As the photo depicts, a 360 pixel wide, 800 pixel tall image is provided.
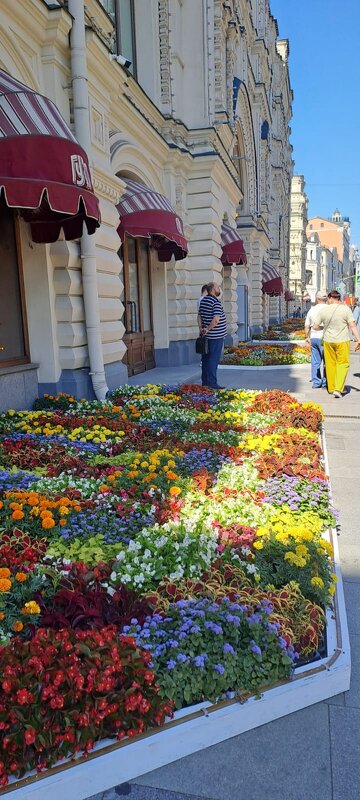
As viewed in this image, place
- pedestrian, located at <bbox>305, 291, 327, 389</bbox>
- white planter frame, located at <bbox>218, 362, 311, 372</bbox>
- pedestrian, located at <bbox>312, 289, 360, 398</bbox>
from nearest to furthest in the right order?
pedestrian, located at <bbox>312, 289, 360, 398</bbox>, pedestrian, located at <bbox>305, 291, 327, 389</bbox>, white planter frame, located at <bbox>218, 362, 311, 372</bbox>

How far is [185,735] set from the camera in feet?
6.08

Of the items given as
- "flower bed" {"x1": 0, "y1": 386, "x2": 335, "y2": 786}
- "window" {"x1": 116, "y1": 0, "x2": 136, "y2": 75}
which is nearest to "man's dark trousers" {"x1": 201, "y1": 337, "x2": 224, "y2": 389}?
"flower bed" {"x1": 0, "y1": 386, "x2": 335, "y2": 786}

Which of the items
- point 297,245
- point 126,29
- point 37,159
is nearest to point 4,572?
point 37,159

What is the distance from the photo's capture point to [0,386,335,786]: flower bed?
5.84ft

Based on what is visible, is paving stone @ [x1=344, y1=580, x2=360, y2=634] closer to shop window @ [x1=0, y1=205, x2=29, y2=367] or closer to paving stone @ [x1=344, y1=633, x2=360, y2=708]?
paving stone @ [x1=344, y1=633, x2=360, y2=708]

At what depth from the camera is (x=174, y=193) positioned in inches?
472

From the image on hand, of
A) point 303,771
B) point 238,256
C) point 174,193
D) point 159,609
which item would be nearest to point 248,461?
point 159,609

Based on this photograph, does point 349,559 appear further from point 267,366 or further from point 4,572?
point 267,366

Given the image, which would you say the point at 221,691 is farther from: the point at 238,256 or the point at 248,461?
the point at 238,256

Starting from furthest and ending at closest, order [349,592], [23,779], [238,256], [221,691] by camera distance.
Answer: [238,256] → [349,592] → [221,691] → [23,779]

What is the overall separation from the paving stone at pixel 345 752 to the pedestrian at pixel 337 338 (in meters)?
6.77

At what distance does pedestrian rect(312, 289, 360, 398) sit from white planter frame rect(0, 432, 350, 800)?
21.4 feet

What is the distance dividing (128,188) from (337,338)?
14.5ft

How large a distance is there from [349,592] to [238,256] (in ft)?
44.0
